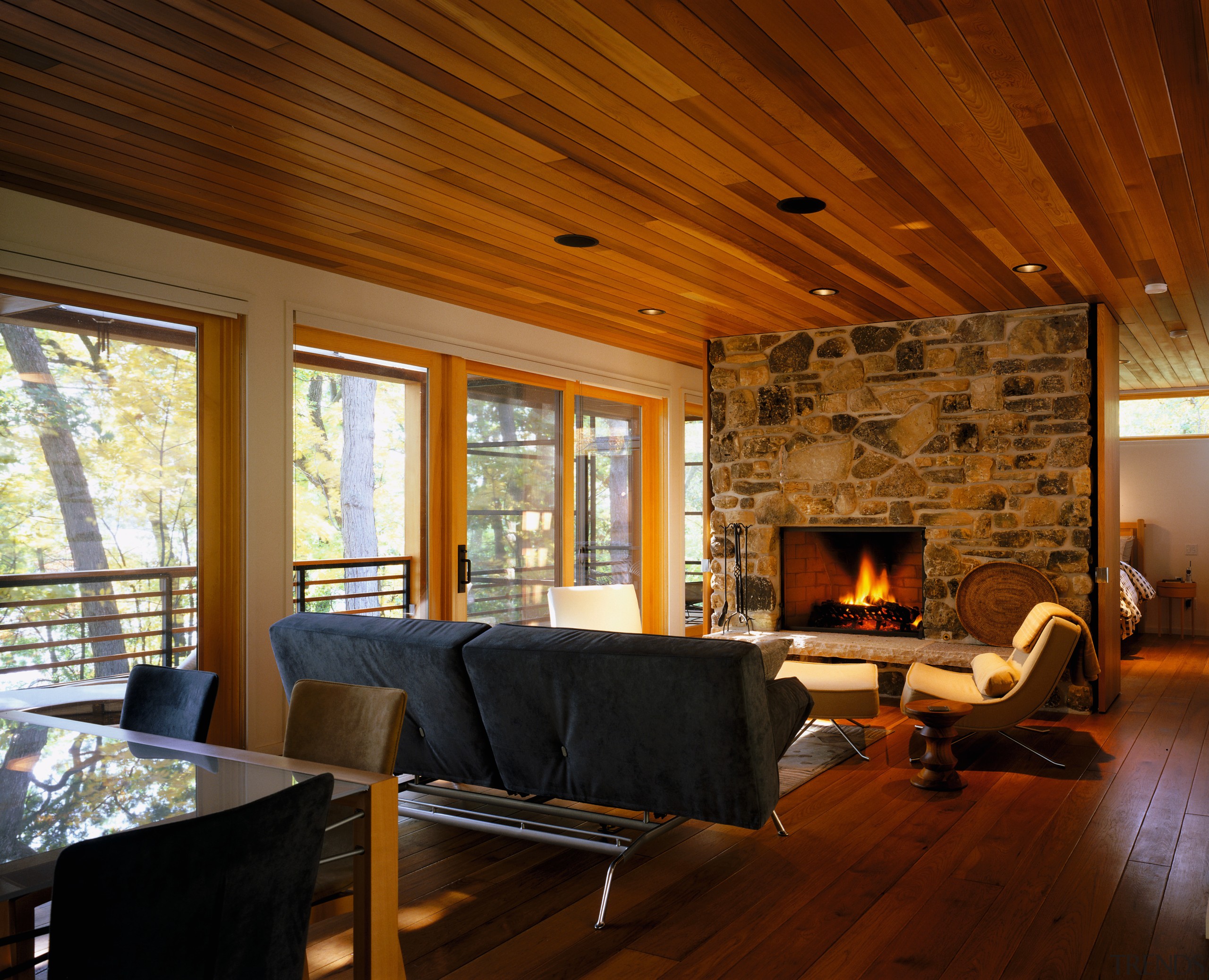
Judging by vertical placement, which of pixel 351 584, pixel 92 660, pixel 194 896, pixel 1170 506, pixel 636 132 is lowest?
pixel 92 660

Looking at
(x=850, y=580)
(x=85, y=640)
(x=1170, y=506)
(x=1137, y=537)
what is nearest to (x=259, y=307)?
(x=85, y=640)

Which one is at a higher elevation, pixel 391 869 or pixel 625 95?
pixel 625 95

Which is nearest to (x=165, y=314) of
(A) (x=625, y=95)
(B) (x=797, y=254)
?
(A) (x=625, y=95)

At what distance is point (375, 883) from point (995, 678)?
356cm

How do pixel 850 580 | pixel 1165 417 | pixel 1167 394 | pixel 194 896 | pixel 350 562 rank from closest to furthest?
1. pixel 194 896
2. pixel 350 562
3. pixel 850 580
4. pixel 1167 394
5. pixel 1165 417

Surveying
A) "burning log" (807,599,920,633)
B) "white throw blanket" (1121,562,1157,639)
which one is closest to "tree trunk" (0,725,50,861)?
"burning log" (807,599,920,633)

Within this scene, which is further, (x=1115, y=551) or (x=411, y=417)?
(x=1115, y=551)

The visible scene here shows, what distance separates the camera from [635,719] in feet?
9.79

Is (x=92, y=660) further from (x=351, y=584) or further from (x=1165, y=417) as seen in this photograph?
(x=1165, y=417)

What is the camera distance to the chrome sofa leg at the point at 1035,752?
4.64 m

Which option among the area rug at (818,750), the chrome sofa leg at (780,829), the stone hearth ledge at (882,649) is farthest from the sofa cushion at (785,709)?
the stone hearth ledge at (882,649)

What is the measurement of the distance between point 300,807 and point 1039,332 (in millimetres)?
5673

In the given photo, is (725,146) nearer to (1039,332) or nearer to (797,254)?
(797,254)

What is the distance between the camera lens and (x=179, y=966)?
4.37 feet
